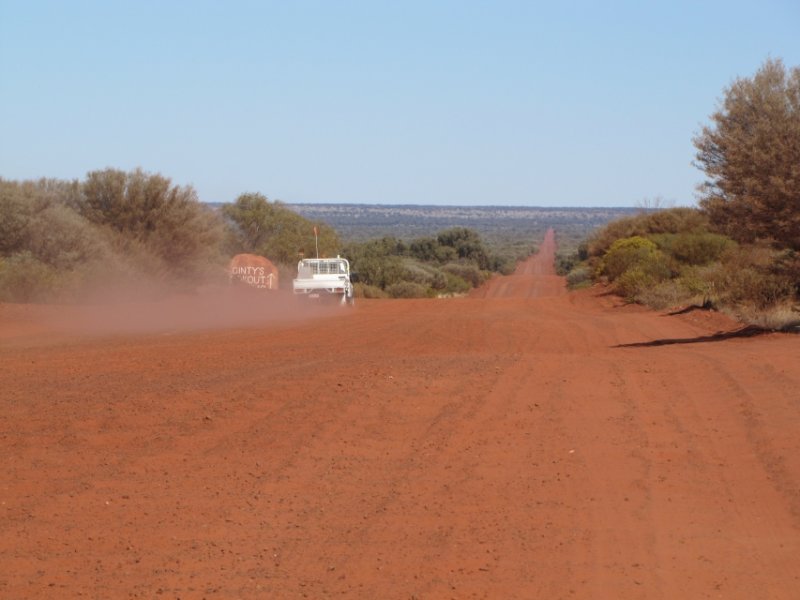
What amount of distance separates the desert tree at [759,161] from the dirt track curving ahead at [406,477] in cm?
433

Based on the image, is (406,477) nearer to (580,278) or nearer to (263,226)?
(263,226)

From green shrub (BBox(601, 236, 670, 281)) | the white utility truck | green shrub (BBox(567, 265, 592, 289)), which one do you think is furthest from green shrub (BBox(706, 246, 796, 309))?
green shrub (BBox(567, 265, 592, 289))

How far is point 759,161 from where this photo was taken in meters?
18.8

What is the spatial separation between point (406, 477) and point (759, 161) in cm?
1269

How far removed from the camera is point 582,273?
61031 millimetres

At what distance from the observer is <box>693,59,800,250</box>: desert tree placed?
18594mm

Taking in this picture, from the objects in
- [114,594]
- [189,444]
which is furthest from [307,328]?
[114,594]

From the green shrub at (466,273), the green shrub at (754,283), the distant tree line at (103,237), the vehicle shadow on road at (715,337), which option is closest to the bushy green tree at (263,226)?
the distant tree line at (103,237)

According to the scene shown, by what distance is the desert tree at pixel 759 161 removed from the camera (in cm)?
1859

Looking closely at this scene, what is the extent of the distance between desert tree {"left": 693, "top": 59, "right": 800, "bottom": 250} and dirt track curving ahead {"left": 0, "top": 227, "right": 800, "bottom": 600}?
4330 mm

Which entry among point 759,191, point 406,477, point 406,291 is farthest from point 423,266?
point 406,477

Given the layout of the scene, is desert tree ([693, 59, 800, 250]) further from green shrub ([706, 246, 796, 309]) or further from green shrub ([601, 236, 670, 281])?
green shrub ([601, 236, 670, 281])

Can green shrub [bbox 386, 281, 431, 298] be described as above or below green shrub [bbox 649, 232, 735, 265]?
below

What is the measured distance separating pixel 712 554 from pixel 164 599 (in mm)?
3393
